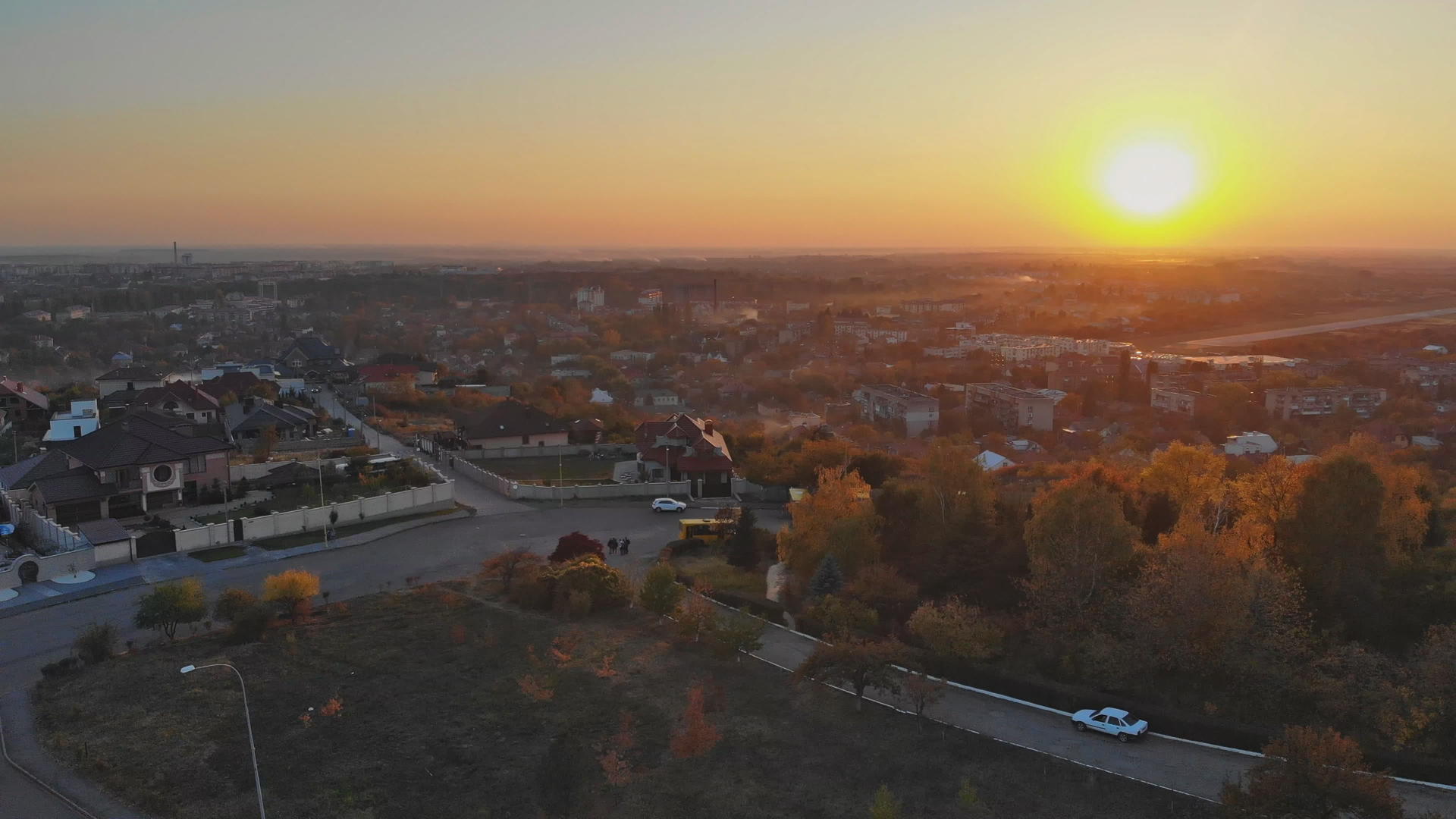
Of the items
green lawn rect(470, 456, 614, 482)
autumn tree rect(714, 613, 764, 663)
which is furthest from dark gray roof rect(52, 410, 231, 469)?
autumn tree rect(714, 613, 764, 663)

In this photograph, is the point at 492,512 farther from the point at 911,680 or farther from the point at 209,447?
the point at 911,680

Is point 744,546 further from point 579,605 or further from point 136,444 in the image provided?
point 136,444

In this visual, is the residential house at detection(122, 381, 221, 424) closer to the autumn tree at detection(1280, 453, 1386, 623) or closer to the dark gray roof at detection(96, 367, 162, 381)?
the dark gray roof at detection(96, 367, 162, 381)

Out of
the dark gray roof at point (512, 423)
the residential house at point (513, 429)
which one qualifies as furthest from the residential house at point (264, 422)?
the dark gray roof at point (512, 423)

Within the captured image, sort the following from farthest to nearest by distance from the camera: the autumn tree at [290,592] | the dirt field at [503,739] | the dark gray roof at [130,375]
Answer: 1. the dark gray roof at [130,375]
2. the autumn tree at [290,592]
3. the dirt field at [503,739]

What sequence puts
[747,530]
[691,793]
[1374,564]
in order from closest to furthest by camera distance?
[691,793]
[1374,564]
[747,530]

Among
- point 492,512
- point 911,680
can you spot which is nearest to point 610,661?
point 911,680

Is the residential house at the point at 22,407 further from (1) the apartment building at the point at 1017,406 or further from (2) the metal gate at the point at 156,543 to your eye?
(1) the apartment building at the point at 1017,406
